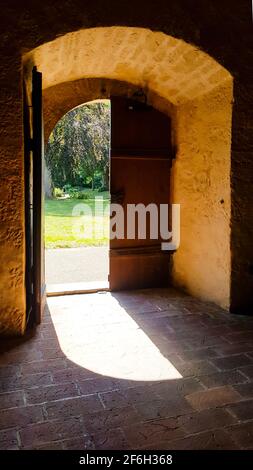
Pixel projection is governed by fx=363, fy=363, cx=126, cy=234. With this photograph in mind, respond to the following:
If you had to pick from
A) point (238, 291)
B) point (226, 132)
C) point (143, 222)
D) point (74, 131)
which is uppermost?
point (74, 131)

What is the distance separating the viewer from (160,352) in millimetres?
2729

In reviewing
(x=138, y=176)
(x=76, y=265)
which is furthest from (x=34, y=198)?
(x=76, y=265)

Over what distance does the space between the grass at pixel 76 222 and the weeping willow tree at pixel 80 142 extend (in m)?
1.41

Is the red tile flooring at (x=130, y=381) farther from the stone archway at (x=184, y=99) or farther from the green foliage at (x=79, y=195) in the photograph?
the green foliage at (x=79, y=195)

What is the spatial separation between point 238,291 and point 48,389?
2.12 meters

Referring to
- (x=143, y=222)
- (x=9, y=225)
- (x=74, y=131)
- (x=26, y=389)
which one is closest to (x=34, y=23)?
(x=9, y=225)

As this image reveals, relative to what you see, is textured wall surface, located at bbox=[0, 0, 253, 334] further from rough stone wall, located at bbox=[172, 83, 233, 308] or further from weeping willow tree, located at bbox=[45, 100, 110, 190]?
weeping willow tree, located at bbox=[45, 100, 110, 190]

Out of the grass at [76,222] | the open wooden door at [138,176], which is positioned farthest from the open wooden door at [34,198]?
the grass at [76,222]

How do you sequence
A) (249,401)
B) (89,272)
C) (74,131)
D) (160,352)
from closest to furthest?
(249,401) < (160,352) < (89,272) < (74,131)

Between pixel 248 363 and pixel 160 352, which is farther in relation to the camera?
pixel 160 352

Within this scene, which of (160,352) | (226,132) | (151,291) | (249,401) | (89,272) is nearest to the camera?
(249,401)

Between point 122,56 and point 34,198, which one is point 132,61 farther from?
point 34,198

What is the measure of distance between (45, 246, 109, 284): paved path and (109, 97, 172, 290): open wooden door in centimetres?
55

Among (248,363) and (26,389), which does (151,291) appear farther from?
(26,389)
